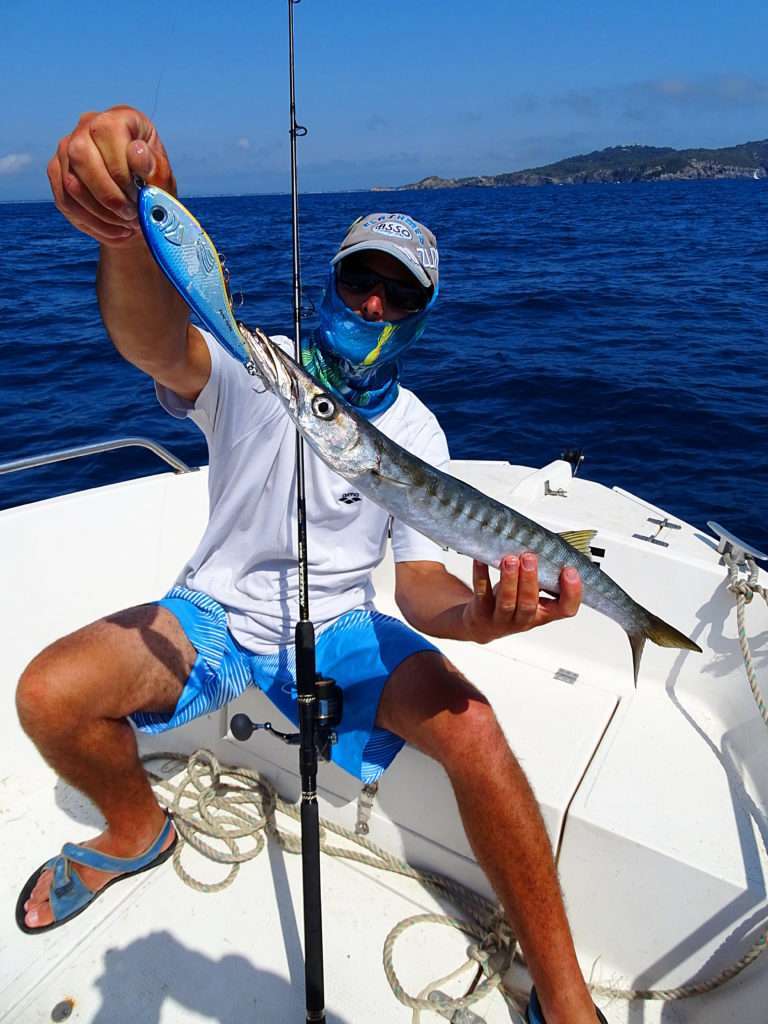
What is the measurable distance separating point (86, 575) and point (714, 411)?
8612mm

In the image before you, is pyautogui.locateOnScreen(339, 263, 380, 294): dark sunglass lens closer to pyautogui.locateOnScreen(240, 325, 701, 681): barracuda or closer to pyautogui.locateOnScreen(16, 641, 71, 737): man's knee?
pyautogui.locateOnScreen(240, 325, 701, 681): barracuda

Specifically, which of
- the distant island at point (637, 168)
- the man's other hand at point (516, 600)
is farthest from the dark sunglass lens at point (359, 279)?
the distant island at point (637, 168)

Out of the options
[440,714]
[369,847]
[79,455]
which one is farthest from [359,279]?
[369,847]

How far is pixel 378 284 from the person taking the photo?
8.09ft

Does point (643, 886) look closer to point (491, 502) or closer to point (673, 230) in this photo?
point (491, 502)

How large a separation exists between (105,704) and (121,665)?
13 cm

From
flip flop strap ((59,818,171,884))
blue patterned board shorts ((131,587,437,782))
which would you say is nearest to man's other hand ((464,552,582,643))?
blue patterned board shorts ((131,587,437,782))

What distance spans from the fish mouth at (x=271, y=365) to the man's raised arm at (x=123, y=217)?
0.42 m

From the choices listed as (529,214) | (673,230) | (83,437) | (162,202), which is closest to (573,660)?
(162,202)

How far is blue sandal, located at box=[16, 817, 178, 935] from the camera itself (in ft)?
7.88

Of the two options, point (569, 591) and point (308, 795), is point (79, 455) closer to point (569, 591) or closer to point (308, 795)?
point (308, 795)

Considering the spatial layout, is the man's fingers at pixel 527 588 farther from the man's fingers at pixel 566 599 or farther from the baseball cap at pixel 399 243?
the baseball cap at pixel 399 243

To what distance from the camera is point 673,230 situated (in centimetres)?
2894

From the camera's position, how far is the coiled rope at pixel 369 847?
226 centimetres
